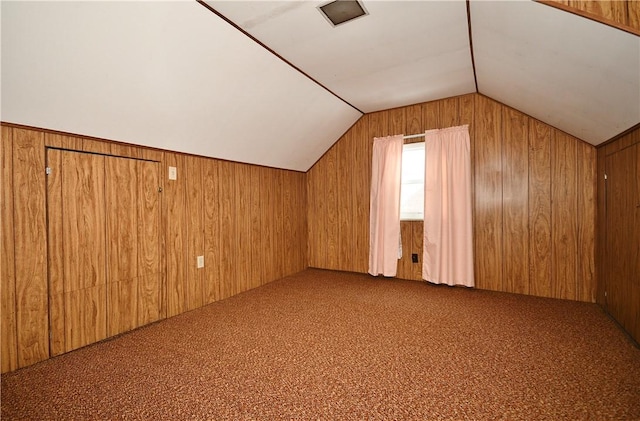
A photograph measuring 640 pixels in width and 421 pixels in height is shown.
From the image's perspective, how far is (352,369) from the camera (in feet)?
6.25

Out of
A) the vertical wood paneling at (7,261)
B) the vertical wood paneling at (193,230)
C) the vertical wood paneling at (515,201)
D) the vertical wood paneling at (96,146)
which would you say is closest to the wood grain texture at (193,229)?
the vertical wood paneling at (193,230)

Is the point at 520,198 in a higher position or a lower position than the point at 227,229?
higher

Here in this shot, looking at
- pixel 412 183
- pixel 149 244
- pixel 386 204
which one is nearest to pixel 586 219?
pixel 412 183

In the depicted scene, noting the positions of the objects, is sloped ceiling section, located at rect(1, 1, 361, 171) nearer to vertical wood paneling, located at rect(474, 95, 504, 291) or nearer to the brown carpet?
the brown carpet

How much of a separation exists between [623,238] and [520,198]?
104 centimetres

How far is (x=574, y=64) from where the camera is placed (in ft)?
6.35

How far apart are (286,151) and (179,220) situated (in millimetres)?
1661

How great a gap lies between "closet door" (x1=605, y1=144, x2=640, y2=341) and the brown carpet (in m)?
0.18

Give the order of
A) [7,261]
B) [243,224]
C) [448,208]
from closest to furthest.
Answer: [7,261] < [448,208] < [243,224]

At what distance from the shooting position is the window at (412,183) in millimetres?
4035

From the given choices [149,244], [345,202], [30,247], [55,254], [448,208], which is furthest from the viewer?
[345,202]

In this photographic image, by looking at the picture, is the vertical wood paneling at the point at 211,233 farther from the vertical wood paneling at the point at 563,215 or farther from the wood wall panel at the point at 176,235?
the vertical wood paneling at the point at 563,215

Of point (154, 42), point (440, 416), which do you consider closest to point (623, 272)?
point (440, 416)

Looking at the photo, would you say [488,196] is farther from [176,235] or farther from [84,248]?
[84,248]
